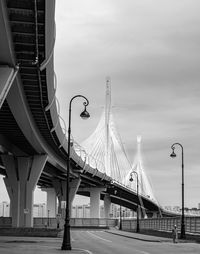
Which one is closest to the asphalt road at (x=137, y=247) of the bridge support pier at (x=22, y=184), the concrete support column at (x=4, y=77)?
the concrete support column at (x=4, y=77)

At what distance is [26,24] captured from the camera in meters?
20.3

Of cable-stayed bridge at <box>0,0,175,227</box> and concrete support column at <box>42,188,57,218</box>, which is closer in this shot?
cable-stayed bridge at <box>0,0,175,227</box>

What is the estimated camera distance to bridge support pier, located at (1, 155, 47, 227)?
59.5 meters

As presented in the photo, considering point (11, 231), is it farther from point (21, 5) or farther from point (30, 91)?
point (21, 5)

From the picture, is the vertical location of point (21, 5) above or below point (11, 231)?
above

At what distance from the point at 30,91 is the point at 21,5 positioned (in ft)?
37.2

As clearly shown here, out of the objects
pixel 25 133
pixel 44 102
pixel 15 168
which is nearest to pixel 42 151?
pixel 15 168

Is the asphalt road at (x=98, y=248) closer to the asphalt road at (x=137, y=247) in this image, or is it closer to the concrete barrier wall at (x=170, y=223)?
the asphalt road at (x=137, y=247)

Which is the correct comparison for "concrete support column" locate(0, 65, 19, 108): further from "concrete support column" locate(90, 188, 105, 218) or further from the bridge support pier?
"concrete support column" locate(90, 188, 105, 218)

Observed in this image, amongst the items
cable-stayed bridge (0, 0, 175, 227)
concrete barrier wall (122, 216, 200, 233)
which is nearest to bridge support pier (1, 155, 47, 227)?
cable-stayed bridge (0, 0, 175, 227)

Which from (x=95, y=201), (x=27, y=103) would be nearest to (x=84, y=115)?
(x=27, y=103)

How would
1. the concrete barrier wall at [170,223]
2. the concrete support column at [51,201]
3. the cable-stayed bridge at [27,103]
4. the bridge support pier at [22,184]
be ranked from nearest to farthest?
the cable-stayed bridge at [27,103] < the concrete barrier wall at [170,223] < the bridge support pier at [22,184] < the concrete support column at [51,201]

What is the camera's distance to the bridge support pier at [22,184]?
2344 inches

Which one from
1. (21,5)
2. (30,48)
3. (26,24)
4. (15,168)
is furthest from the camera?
(15,168)
